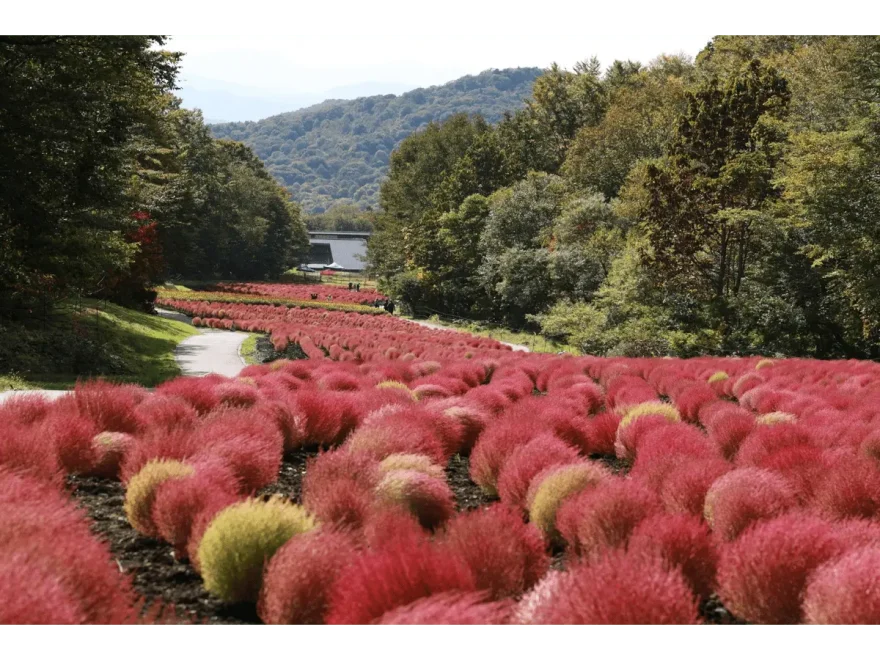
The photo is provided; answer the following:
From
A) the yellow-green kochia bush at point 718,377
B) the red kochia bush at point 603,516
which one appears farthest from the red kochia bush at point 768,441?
the yellow-green kochia bush at point 718,377

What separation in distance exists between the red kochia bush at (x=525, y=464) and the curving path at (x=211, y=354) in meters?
10.0

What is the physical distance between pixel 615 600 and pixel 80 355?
48.8ft

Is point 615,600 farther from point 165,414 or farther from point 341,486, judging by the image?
point 165,414

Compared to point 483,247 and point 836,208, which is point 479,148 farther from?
point 836,208

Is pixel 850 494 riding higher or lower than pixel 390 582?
lower

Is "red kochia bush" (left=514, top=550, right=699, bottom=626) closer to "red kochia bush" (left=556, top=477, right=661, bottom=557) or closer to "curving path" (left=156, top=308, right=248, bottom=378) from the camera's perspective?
"red kochia bush" (left=556, top=477, right=661, bottom=557)

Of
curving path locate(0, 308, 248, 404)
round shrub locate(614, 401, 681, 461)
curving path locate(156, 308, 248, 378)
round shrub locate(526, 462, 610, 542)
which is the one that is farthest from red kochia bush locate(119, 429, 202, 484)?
curving path locate(156, 308, 248, 378)

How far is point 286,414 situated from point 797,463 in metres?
2.97

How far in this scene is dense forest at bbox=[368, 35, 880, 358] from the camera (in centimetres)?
1764

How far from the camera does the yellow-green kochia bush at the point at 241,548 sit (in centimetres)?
229

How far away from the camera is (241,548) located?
7.62ft

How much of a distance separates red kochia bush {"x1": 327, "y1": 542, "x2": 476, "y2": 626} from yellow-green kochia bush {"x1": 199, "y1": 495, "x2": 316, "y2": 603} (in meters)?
0.41

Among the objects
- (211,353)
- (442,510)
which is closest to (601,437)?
(442,510)

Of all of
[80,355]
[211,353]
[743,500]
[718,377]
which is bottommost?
[211,353]
